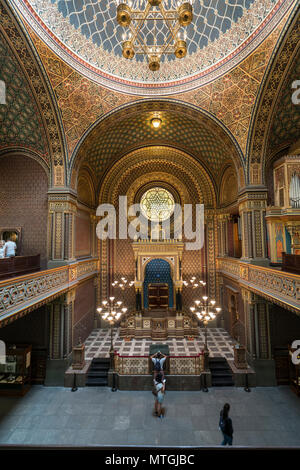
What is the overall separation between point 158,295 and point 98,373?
678cm

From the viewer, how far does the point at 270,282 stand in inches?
328

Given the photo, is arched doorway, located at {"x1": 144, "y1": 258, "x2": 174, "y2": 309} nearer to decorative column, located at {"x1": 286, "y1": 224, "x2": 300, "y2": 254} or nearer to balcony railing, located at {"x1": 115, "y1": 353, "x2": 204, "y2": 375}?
balcony railing, located at {"x1": 115, "y1": 353, "x2": 204, "y2": 375}

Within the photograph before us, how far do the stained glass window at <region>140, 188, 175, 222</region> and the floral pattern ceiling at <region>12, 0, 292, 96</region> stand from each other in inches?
286

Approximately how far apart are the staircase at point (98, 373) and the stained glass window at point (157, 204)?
9488mm

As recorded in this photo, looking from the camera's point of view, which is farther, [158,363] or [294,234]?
[294,234]

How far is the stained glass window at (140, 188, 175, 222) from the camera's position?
1700 centimetres

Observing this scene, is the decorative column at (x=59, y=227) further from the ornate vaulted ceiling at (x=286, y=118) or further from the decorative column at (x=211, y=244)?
the ornate vaulted ceiling at (x=286, y=118)

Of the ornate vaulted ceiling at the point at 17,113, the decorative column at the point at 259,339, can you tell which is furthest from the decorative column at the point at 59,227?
the decorative column at the point at 259,339

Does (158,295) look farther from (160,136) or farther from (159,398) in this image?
(160,136)

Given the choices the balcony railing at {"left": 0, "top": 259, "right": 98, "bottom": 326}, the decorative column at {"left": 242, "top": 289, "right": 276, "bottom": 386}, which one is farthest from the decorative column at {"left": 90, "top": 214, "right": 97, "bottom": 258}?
the decorative column at {"left": 242, "top": 289, "right": 276, "bottom": 386}

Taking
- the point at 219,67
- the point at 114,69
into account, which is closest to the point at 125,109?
the point at 114,69

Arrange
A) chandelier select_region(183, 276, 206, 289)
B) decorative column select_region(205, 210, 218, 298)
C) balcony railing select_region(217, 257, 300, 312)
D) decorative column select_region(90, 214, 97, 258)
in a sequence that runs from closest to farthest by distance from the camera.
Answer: balcony railing select_region(217, 257, 300, 312) < chandelier select_region(183, 276, 206, 289) < decorative column select_region(90, 214, 97, 258) < decorative column select_region(205, 210, 218, 298)

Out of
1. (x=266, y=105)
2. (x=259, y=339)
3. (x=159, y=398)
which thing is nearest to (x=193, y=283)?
(x=259, y=339)

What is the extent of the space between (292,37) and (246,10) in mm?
2195
